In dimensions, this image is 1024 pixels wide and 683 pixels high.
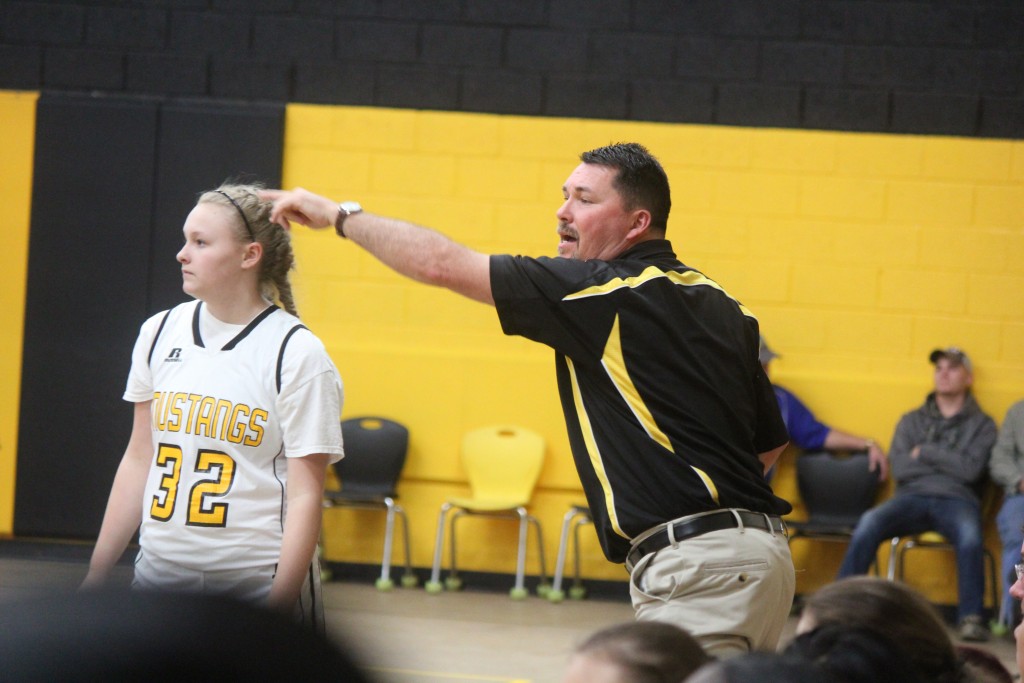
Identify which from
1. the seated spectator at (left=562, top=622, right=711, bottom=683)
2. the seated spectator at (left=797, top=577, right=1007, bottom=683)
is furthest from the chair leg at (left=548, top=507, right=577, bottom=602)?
the seated spectator at (left=562, top=622, right=711, bottom=683)

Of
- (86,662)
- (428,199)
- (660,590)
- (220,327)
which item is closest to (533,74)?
(428,199)

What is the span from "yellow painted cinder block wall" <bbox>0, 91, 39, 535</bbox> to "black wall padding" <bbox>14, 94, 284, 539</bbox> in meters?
0.05

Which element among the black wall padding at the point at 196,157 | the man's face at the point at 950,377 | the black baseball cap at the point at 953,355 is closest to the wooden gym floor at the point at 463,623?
the man's face at the point at 950,377

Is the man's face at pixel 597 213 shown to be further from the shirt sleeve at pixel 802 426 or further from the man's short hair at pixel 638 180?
the shirt sleeve at pixel 802 426

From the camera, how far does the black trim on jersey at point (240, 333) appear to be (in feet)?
8.27

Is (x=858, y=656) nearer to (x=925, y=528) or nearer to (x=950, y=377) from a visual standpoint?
(x=925, y=528)

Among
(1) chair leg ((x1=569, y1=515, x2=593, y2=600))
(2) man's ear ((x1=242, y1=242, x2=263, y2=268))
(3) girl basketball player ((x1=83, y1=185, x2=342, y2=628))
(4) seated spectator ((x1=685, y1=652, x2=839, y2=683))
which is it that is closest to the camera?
(4) seated spectator ((x1=685, y1=652, x2=839, y2=683))

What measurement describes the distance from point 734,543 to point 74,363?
5.34 metres

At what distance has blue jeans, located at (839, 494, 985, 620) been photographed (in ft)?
19.4

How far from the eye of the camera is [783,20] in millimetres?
6562

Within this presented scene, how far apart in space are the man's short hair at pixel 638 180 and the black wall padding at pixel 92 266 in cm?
460

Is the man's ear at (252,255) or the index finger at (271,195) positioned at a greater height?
the index finger at (271,195)

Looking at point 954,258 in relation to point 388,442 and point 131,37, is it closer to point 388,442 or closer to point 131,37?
point 388,442

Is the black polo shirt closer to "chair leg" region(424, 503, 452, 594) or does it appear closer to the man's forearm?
the man's forearm
